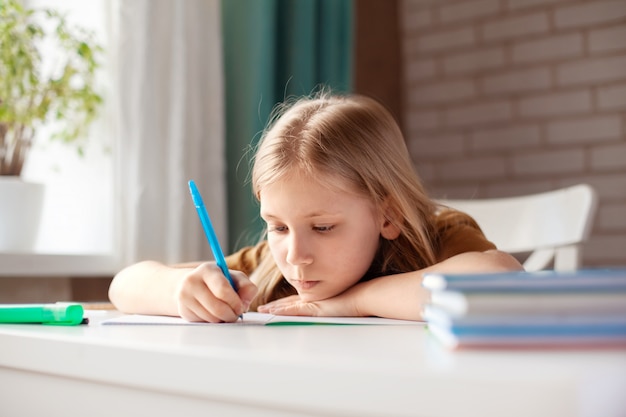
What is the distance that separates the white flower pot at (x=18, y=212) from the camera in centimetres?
173

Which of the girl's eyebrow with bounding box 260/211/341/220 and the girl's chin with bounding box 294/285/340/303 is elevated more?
the girl's eyebrow with bounding box 260/211/341/220

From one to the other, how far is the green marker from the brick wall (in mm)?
2409

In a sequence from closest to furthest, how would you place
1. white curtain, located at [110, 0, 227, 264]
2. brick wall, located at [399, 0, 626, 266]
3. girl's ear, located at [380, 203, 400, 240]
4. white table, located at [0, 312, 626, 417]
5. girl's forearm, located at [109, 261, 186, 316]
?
white table, located at [0, 312, 626, 417], girl's forearm, located at [109, 261, 186, 316], girl's ear, located at [380, 203, 400, 240], white curtain, located at [110, 0, 227, 264], brick wall, located at [399, 0, 626, 266]

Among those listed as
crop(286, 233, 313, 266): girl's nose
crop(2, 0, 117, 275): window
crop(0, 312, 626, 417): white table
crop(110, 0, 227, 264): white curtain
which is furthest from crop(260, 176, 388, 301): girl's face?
crop(2, 0, 117, 275): window

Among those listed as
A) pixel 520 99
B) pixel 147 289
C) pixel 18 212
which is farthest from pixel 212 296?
pixel 520 99

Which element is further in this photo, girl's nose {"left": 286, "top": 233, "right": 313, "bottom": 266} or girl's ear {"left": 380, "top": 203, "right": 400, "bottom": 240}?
girl's ear {"left": 380, "top": 203, "right": 400, "bottom": 240}

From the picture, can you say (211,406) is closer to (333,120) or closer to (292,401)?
(292,401)

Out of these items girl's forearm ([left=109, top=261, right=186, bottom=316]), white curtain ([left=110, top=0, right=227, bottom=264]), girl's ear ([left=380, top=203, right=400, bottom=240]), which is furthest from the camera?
white curtain ([left=110, top=0, right=227, bottom=264])

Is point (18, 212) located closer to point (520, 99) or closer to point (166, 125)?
point (166, 125)

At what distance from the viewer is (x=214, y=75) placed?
219 centimetres

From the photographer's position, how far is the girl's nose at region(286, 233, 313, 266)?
3.39 feet

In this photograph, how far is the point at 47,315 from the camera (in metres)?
0.82

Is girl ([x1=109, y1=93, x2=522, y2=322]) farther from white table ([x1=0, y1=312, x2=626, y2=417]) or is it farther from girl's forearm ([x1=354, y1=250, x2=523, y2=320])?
white table ([x1=0, y1=312, x2=626, y2=417])

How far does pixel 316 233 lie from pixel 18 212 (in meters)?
0.96
